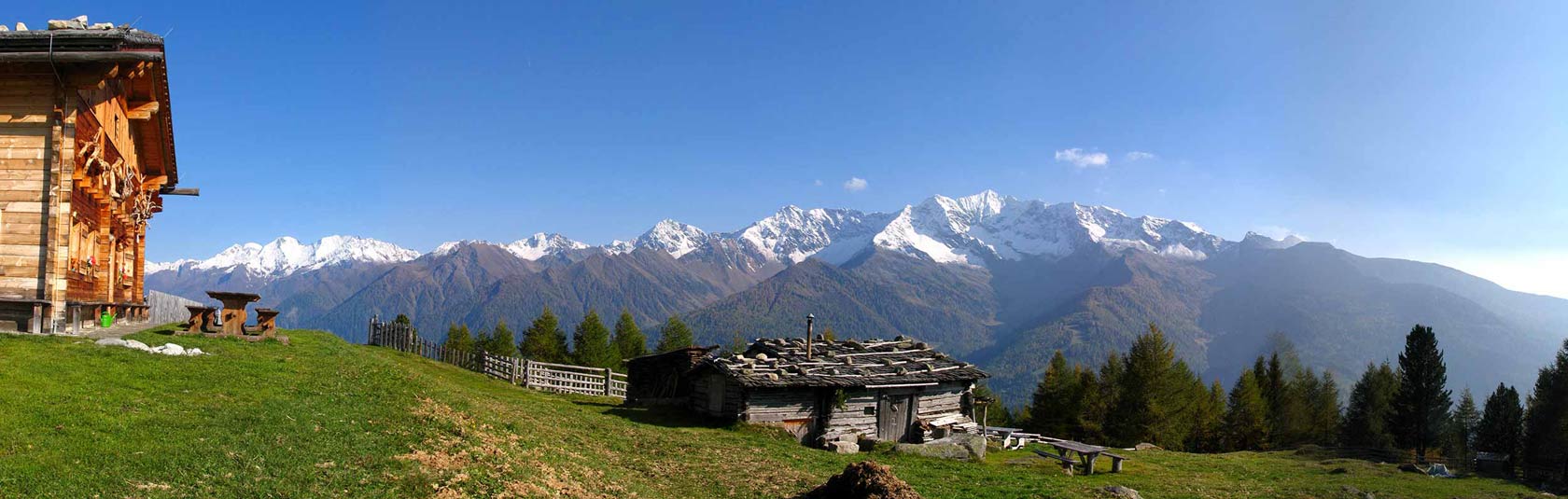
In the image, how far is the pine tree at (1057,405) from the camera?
75.1 m

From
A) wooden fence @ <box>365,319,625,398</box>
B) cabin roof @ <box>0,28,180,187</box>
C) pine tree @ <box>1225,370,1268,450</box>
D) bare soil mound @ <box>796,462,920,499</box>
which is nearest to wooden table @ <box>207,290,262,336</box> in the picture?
cabin roof @ <box>0,28,180,187</box>

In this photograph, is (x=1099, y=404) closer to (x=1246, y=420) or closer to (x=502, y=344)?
(x=1246, y=420)

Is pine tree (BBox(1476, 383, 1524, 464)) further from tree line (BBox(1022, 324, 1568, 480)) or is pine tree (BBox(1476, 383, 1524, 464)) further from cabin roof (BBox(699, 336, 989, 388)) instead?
cabin roof (BBox(699, 336, 989, 388))

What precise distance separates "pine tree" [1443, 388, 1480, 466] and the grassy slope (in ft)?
198

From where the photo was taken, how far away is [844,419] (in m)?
35.0

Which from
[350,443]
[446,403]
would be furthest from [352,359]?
[350,443]

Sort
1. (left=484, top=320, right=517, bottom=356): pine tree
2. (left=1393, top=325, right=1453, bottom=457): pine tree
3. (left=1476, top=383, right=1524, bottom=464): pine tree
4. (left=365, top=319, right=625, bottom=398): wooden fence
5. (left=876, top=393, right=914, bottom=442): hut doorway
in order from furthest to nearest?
(left=484, top=320, right=517, bottom=356): pine tree → (left=1393, top=325, right=1453, bottom=457): pine tree → (left=1476, top=383, right=1524, bottom=464): pine tree → (left=365, top=319, right=625, bottom=398): wooden fence → (left=876, top=393, right=914, bottom=442): hut doorway

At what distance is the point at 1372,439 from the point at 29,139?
105 m

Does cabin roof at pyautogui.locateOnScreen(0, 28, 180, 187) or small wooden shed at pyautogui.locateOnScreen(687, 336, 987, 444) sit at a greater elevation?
cabin roof at pyautogui.locateOnScreen(0, 28, 180, 187)

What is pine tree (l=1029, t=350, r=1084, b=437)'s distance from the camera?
75062mm

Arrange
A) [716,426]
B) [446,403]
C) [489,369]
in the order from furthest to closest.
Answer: [489,369] < [716,426] < [446,403]

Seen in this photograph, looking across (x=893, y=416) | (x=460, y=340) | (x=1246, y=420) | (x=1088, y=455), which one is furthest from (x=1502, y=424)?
(x=460, y=340)

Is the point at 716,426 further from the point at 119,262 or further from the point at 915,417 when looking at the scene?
the point at 119,262

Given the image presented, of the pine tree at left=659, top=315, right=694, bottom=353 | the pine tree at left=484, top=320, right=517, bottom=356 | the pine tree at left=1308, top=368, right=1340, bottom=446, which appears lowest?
the pine tree at left=1308, top=368, right=1340, bottom=446
